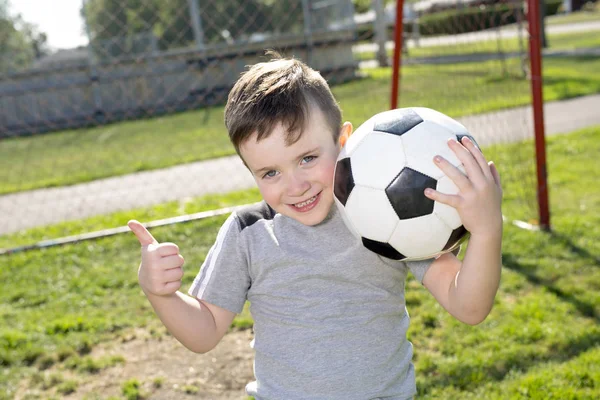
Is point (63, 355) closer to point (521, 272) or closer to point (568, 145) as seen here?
point (521, 272)

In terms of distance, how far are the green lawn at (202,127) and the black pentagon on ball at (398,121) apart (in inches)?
207

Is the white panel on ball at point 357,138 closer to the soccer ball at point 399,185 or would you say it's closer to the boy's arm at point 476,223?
the soccer ball at point 399,185

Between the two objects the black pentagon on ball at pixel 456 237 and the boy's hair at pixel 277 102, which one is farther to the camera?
the boy's hair at pixel 277 102

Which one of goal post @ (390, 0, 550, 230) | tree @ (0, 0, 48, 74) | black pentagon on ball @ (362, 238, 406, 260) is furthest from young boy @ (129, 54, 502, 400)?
tree @ (0, 0, 48, 74)

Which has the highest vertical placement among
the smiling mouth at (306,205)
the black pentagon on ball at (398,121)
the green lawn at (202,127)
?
the black pentagon on ball at (398,121)

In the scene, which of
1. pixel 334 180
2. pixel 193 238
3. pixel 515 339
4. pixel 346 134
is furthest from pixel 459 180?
pixel 193 238

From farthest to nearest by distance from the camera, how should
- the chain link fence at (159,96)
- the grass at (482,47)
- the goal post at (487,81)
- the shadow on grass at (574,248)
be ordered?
the grass at (482,47) → the chain link fence at (159,96) → the goal post at (487,81) → the shadow on grass at (574,248)

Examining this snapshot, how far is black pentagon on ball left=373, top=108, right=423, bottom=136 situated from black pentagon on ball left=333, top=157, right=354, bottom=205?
13cm

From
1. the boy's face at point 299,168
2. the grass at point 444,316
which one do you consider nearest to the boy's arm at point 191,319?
the boy's face at point 299,168

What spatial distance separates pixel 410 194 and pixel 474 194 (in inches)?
7.0

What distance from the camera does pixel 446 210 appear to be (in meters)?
1.65

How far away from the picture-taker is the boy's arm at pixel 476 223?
1.56 m

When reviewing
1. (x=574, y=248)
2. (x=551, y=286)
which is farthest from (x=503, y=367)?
(x=574, y=248)

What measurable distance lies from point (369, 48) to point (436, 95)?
348 inches
